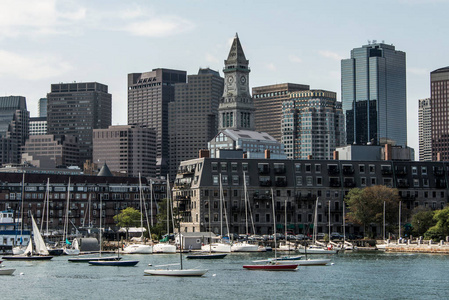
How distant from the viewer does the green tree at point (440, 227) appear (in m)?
154

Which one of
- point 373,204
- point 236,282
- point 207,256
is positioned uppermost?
point 373,204

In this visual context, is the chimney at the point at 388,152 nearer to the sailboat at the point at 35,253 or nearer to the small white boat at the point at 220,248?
the small white boat at the point at 220,248

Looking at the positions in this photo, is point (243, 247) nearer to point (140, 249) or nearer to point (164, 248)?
point (164, 248)

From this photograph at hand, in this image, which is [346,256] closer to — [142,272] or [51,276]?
[142,272]

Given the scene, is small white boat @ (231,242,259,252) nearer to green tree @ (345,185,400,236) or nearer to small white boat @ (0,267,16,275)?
green tree @ (345,185,400,236)

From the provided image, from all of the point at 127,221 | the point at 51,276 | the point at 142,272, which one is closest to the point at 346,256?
the point at 142,272

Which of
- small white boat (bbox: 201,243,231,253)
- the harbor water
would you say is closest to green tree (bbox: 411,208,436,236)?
the harbor water

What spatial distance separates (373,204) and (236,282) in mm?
70628

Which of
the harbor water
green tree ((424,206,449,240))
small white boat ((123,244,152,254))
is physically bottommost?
the harbor water

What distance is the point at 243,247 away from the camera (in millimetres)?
149000

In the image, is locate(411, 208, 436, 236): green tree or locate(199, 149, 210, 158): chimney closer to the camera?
locate(411, 208, 436, 236): green tree

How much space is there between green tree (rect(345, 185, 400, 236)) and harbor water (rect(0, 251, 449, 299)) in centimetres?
3428

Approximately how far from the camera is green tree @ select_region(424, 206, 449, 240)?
154000 millimetres

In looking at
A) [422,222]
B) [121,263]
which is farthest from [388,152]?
[121,263]
